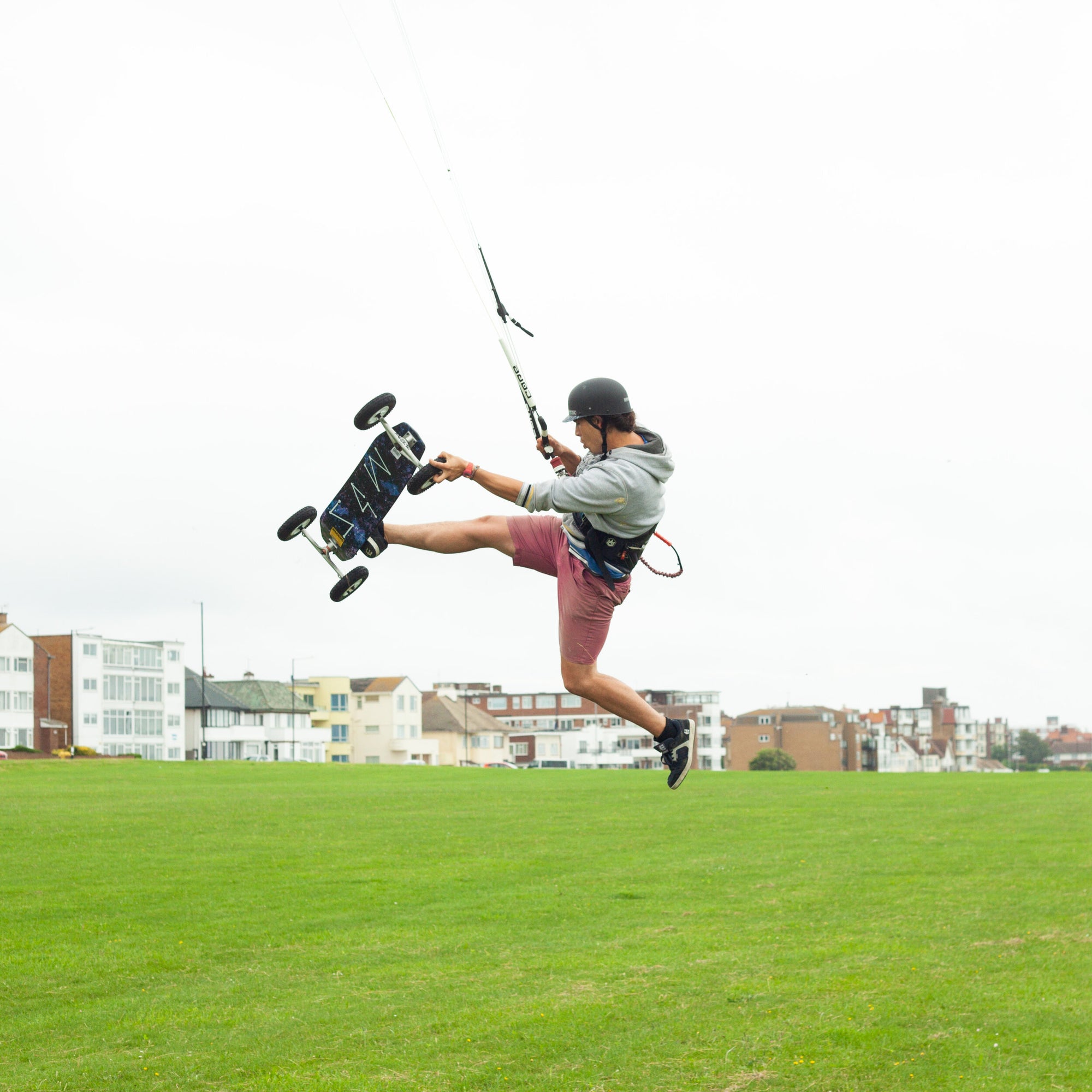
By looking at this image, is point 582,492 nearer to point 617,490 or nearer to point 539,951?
point 617,490

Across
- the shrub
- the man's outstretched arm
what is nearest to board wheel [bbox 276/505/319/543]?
the man's outstretched arm

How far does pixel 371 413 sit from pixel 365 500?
681mm

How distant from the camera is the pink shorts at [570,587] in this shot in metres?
8.70

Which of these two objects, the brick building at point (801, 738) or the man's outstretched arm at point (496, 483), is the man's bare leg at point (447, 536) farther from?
the brick building at point (801, 738)

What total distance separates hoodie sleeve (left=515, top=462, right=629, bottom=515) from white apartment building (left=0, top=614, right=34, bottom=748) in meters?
88.1

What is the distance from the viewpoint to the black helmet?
26.8 ft

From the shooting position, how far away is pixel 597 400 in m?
8.16

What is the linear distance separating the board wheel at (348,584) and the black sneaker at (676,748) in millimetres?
2564

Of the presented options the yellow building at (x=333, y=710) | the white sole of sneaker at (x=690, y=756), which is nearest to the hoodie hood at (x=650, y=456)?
the white sole of sneaker at (x=690, y=756)

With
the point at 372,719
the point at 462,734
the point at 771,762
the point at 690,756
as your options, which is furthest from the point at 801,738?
the point at 690,756

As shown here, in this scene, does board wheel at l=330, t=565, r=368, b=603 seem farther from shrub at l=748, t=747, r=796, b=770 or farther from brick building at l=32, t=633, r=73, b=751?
shrub at l=748, t=747, r=796, b=770

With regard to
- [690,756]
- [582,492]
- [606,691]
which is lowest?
[690,756]

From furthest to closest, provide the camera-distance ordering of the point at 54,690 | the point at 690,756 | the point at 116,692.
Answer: the point at 116,692 < the point at 54,690 < the point at 690,756

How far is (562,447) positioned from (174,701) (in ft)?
344
